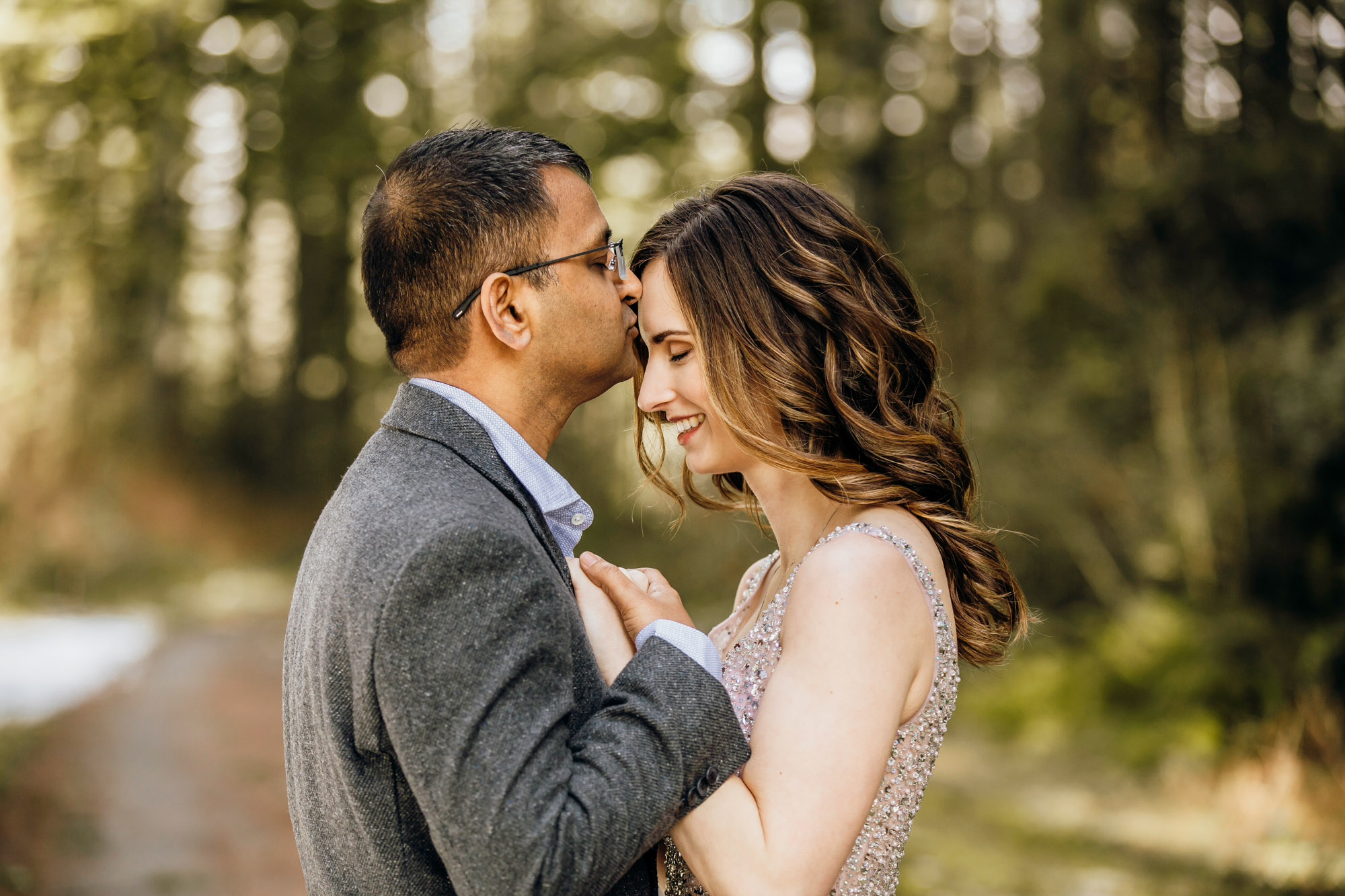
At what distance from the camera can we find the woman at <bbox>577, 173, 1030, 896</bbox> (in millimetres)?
1939

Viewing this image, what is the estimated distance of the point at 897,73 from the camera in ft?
60.3

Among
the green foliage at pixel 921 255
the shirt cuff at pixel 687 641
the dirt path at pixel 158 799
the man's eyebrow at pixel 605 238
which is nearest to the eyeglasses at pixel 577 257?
the man's eyebrow at pixel 605 238

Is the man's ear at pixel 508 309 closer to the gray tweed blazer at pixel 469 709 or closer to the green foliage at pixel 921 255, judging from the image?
the gray tweed blazer at pixel 469 709

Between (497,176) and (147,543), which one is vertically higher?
(497,176)

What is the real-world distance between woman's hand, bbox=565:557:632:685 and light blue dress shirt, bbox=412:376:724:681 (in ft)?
0.11

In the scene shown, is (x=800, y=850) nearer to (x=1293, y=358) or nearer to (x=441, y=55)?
(x=1293, y=358)

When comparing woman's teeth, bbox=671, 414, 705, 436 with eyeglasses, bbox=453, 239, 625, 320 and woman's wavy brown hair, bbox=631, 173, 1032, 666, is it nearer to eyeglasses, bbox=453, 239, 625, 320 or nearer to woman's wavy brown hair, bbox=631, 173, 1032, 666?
woman's wavy brown hair, bbox=631, 173, 1032, 666

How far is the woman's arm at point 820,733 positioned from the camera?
1.81m

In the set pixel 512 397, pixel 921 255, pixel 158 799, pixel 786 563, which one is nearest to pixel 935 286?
pixel 921 255

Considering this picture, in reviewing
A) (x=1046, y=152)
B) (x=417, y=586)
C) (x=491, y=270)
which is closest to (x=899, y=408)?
(x=491, y=270)

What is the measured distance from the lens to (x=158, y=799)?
21.4ft

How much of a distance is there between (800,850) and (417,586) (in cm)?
77

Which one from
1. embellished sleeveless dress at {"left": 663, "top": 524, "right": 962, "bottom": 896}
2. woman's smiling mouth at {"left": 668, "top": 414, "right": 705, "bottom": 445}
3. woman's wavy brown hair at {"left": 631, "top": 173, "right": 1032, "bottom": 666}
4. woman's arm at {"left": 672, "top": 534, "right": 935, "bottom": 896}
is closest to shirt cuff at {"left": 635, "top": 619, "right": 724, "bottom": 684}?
woman's arm at {"left": 672, "top": 534, "right": 935, "bottom": 896}

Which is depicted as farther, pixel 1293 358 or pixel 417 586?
pixel 1293 358
